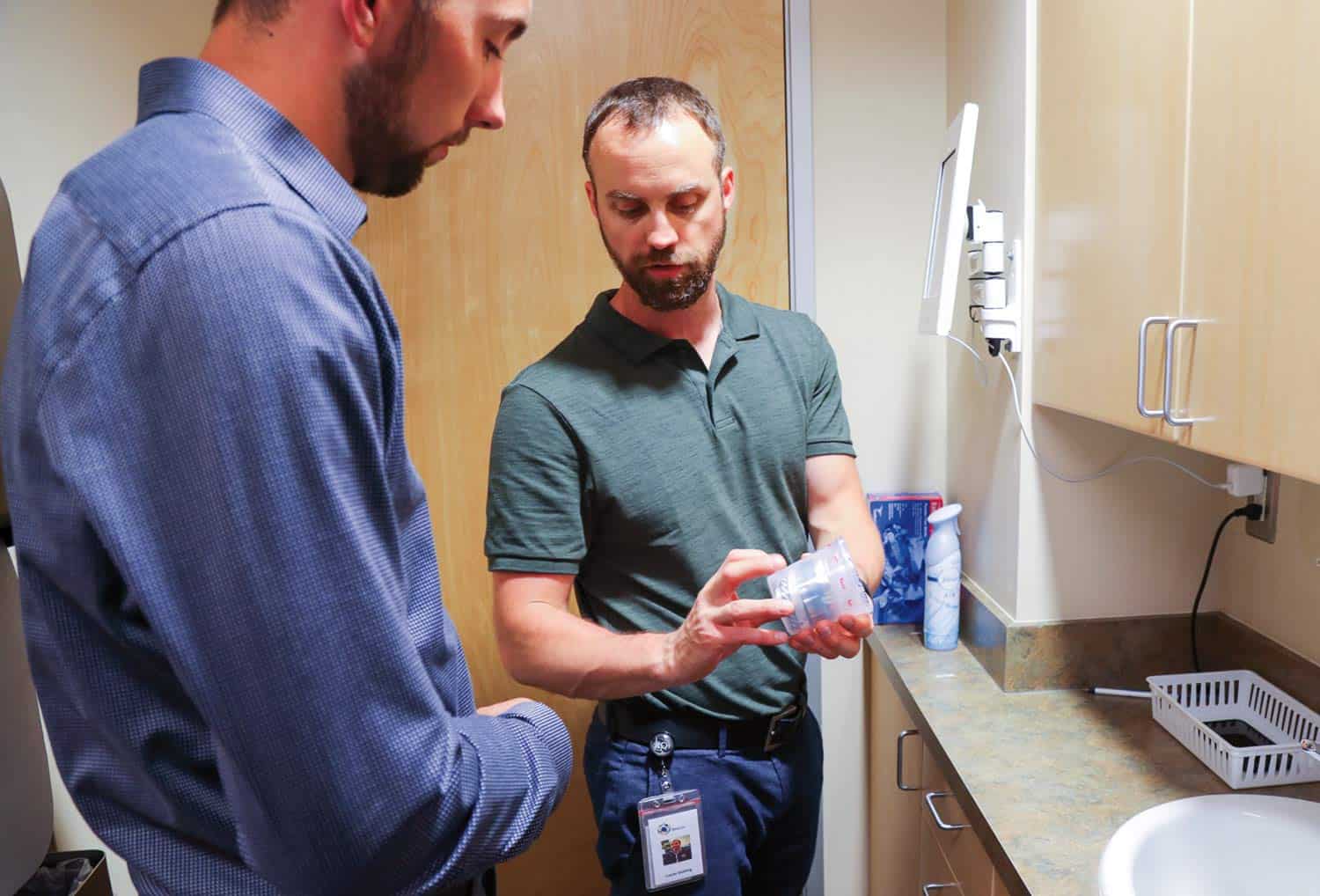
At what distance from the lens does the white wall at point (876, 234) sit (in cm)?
192

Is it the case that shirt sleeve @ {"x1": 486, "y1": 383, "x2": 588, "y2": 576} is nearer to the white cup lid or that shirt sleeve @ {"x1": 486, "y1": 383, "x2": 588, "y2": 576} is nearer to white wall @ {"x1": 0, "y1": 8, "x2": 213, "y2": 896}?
the white cup lid

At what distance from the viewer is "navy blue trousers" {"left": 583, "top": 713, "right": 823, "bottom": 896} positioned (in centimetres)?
136

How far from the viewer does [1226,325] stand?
1012 millimetres

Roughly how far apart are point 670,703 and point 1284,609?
100 cm

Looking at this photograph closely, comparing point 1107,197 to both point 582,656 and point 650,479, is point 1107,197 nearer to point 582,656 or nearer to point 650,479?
point 650,479

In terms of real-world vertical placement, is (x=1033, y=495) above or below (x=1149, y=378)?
below

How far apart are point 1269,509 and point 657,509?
1.01m

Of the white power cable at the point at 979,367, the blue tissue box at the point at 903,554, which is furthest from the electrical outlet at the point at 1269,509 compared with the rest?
the blue tissue box at the point at 903,554

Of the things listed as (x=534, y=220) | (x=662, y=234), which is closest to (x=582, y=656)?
(x=662, y=234)

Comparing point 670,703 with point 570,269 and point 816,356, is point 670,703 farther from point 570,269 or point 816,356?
point 570,269

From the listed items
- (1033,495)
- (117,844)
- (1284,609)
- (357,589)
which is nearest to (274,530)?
(357,589)

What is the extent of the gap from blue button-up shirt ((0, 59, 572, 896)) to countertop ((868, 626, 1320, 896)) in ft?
2.76

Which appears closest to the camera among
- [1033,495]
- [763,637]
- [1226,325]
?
[1226,325]

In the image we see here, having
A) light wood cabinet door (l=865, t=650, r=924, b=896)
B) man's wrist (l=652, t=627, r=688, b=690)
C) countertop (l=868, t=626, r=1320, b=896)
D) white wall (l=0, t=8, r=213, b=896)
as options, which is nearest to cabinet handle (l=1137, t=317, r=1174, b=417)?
countertop (l=868, t=626, r=1320, b=896)
